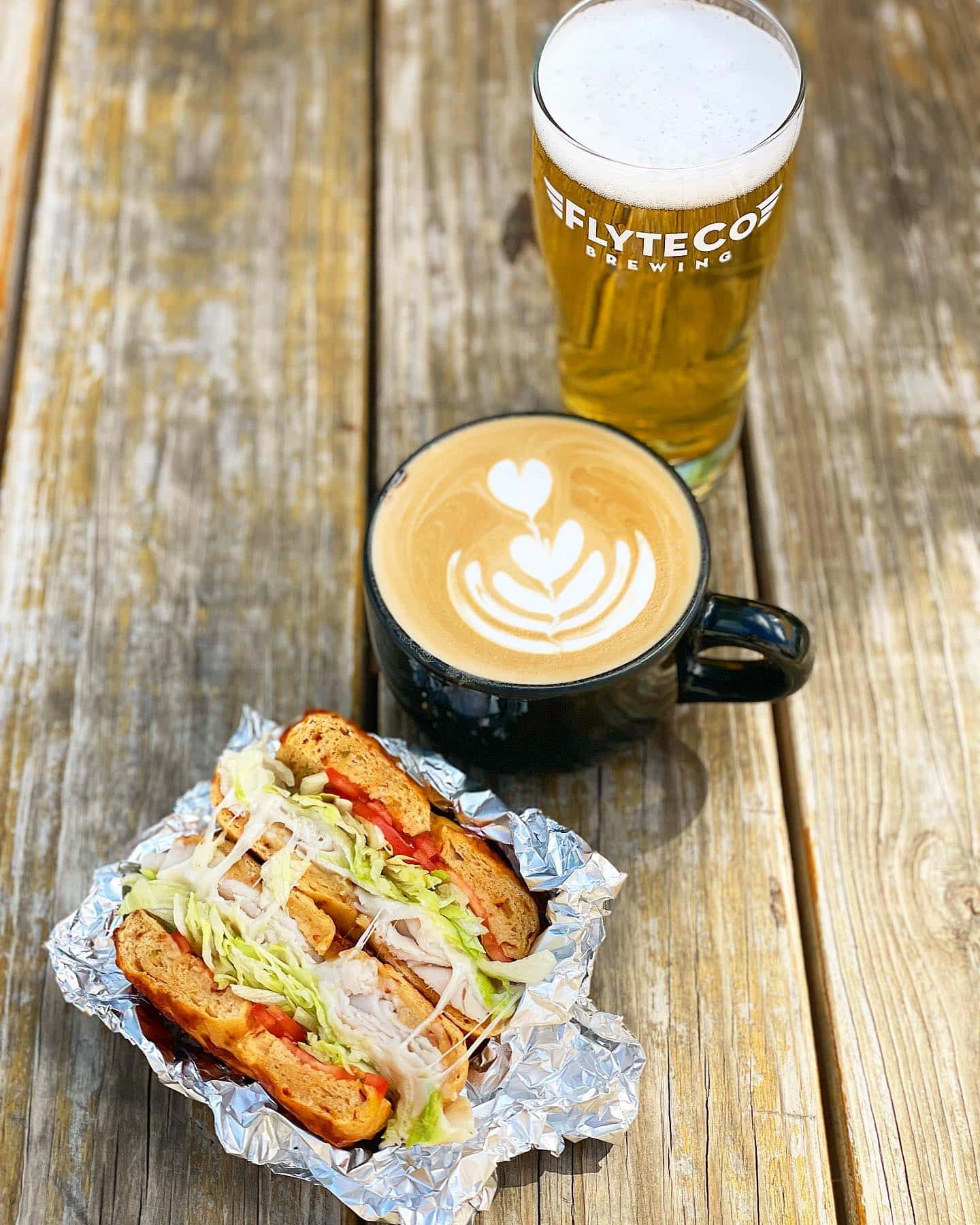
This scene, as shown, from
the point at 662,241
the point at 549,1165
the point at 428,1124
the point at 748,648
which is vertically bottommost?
the point at 549,1165

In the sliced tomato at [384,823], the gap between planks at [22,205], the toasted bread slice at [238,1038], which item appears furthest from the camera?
the gap between planks at [22,205]

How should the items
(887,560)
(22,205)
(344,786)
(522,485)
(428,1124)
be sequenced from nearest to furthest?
(428,1124), (344,786), (522,485), (887,560), (22,205)

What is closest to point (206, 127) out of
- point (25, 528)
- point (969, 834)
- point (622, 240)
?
point (25, 528)

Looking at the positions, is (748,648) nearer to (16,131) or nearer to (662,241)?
(662,241)

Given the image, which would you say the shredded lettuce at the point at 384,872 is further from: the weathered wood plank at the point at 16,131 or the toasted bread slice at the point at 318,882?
the weathered wood plank at the point at 16,131

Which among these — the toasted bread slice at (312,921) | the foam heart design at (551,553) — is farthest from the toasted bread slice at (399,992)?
the foam heart design at (551,553)

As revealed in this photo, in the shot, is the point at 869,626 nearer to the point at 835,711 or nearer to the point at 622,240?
the point at 835,711

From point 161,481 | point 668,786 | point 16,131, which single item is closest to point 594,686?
point 668,786
